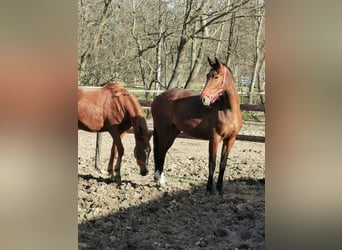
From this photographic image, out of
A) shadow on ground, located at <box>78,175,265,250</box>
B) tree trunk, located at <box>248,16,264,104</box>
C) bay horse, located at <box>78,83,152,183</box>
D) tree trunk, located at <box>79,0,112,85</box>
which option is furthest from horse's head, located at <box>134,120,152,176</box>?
tree trunk, located at <box>248,16,264,104</box>

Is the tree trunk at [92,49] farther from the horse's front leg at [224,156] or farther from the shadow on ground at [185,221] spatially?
the horse's front leg at [224,156]

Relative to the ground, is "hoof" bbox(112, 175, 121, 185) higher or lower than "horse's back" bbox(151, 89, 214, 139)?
lower

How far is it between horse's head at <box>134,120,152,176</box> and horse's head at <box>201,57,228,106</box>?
0.37 metres

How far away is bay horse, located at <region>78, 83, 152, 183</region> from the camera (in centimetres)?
266

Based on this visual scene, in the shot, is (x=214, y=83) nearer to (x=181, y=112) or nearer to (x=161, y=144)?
(x=181, y=112)

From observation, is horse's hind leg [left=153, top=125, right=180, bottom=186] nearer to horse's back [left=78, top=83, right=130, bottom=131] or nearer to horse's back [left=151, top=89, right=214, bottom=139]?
horse's back [left=151, top=89, right=214, bottom=139]

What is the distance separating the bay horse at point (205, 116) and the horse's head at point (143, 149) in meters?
0.04

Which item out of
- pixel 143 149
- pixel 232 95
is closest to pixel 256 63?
pixel 232 95

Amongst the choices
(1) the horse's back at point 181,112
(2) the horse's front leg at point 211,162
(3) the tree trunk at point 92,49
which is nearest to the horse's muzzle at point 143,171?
(1) the horse's back at point 181,112
